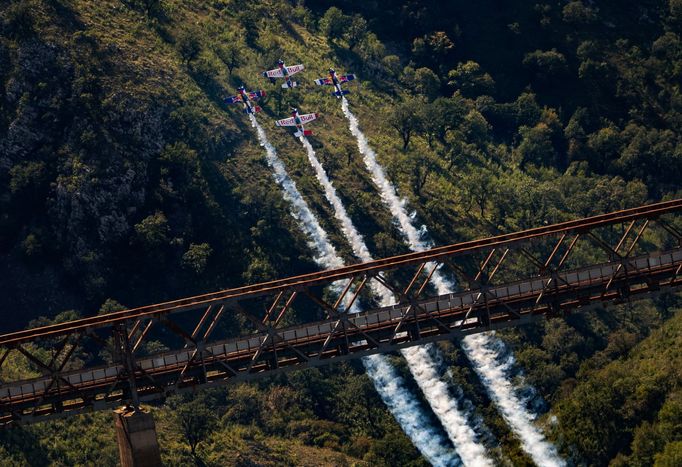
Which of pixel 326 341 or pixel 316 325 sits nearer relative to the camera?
pixel 326 341

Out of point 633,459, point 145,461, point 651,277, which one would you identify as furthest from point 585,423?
point 145,461

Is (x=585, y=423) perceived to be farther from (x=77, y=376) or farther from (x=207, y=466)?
(x=77, y=376)

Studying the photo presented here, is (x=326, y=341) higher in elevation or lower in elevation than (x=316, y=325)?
higher

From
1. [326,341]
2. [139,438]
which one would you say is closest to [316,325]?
[326,341]

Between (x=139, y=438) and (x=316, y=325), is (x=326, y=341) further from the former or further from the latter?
(x=139, y=438)

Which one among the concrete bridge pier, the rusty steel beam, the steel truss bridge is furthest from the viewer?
the rusty steel beam

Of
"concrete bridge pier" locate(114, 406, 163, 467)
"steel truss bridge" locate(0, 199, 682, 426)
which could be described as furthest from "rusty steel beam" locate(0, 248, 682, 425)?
"concrete bridge pier" locate(114, 406, 163, 467)

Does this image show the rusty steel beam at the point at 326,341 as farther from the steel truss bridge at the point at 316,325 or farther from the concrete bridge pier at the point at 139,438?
the concrete bridge pier at the point at 139,438

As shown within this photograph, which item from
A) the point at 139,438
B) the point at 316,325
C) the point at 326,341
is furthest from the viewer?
the point at 316,325

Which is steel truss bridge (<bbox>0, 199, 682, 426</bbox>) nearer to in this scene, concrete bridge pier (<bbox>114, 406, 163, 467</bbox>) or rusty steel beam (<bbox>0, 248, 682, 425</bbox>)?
rusty steel beam (<bbox>0, 248, 682, 425</bbox>)
